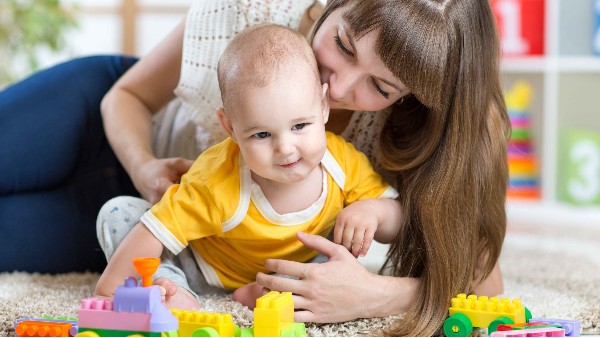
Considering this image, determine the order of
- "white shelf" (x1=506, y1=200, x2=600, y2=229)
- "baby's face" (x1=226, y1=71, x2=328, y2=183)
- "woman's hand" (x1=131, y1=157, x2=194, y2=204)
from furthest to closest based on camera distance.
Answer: "white shelf" (x1=506, y1=200, x2=600, y2=229), "woman's hand" (x1=131, y1=157, x2=194, y2=204), "baby's face" (x1=226, y1=71, x2=328, y2=183)

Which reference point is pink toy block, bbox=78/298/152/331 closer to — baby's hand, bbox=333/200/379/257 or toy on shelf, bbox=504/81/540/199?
baby's hand, bbox=333/200/379/257

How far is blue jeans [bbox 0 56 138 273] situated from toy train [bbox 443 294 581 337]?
819 millimetres

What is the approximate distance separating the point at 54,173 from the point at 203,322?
2.70 feet

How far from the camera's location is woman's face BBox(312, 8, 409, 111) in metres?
1.33

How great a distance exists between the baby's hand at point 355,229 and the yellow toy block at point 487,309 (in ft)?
0.55

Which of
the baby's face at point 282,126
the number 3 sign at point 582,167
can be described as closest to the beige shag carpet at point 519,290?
the baby's face at point 282,126

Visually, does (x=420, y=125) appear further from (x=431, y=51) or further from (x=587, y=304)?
(x=587, y=304)

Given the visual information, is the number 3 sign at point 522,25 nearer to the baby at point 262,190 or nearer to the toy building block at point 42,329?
the baby at point 262,190

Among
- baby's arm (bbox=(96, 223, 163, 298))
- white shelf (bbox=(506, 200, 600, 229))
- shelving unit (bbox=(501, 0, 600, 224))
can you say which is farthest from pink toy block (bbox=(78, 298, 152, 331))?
shelving unit (bbox=(501, 0, 600, 224))

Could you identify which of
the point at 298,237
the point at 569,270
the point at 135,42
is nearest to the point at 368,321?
the point at 298,237

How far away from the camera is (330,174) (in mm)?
1404

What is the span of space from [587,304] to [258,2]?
811mm

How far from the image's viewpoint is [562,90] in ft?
11.2

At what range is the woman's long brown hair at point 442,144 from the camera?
132cm
